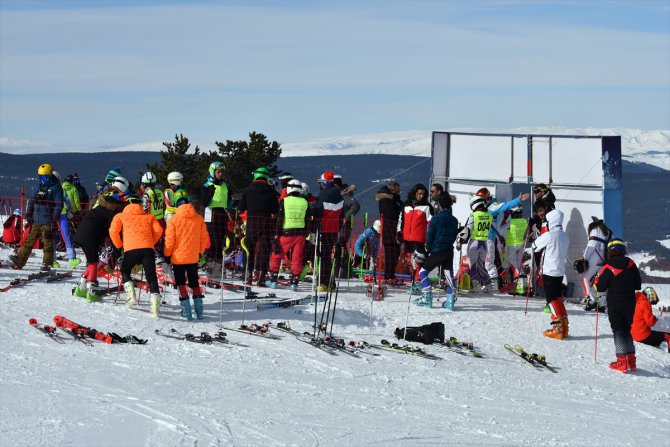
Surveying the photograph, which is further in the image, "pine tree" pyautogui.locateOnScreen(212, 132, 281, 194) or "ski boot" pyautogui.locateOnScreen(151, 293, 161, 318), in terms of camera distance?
"pine tree" pyautogui.locateOnScreen(212, 132, 281, 194)

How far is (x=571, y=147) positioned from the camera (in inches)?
737

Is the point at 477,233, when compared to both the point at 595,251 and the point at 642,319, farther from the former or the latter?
the point at 642,319

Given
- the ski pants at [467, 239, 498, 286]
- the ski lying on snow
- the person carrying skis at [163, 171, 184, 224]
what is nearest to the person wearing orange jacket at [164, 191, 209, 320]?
the ski lying on snow

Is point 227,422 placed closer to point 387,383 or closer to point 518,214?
point 387,383

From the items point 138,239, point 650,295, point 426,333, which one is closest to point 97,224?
point 138,239

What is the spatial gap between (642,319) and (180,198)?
6743 mm

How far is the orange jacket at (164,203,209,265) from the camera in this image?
42.7 feet

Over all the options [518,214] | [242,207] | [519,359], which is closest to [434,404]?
[519,359]

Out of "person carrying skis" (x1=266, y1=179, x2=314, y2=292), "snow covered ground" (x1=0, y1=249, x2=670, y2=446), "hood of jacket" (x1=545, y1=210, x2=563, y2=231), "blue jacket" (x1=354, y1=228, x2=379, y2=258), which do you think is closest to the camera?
"snow covered ground" (x1=0, y1=249, x2=670, y2=446)

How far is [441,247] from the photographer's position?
15.0 m

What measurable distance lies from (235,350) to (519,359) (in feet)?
12.0

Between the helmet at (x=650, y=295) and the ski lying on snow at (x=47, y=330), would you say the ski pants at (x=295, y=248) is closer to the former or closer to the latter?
the ski lying on snow at (x=47, y=330)

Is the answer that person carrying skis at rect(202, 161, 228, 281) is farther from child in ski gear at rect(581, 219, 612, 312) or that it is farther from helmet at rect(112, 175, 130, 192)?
child in ski gear at rect(581, 219, 612, 312)

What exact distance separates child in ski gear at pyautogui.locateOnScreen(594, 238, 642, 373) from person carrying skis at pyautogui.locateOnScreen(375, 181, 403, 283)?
14.2 feet
